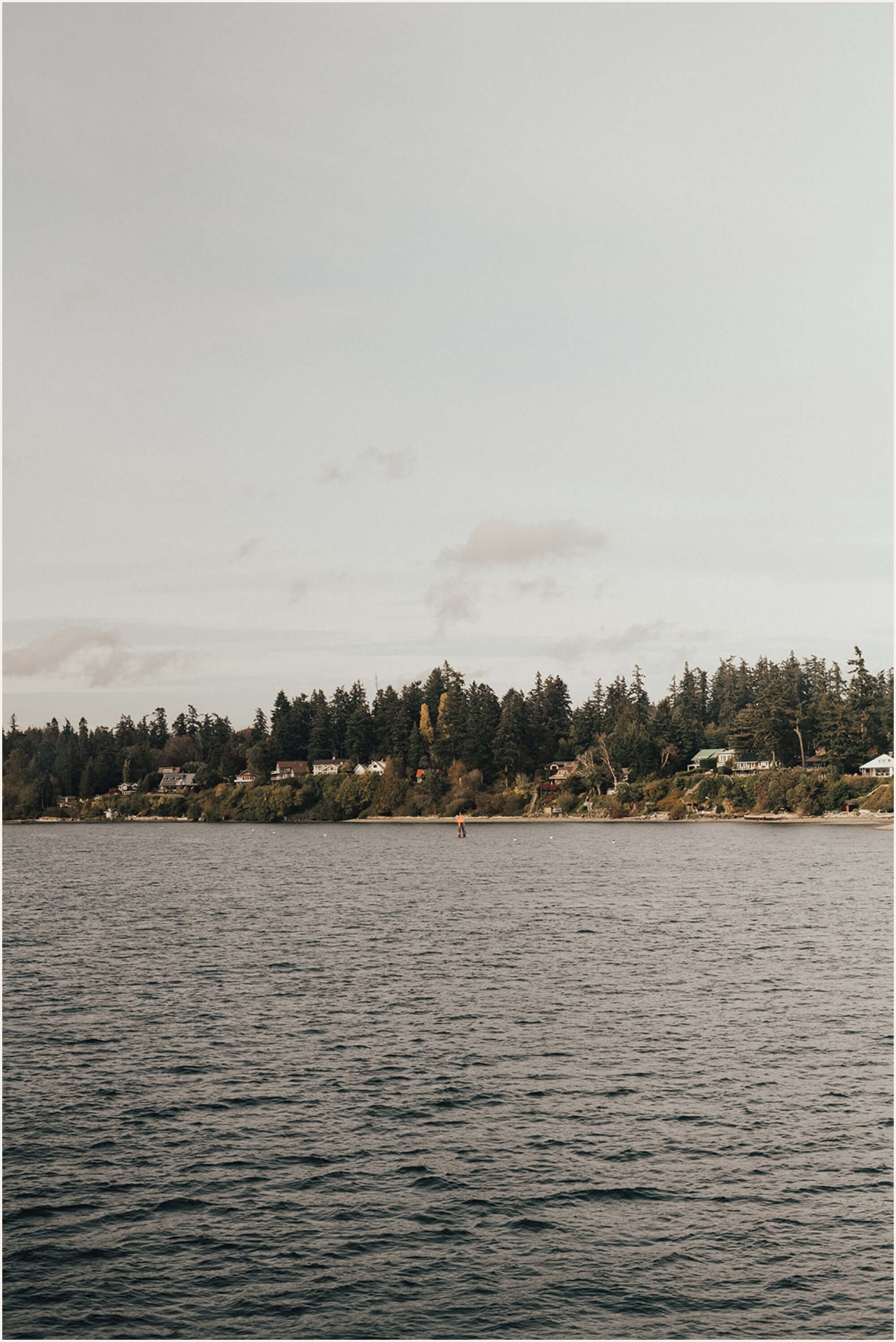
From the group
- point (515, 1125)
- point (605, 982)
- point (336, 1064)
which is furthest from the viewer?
point (605, 982)

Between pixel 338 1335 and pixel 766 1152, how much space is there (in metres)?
17.0

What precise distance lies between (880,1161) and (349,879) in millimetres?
103976

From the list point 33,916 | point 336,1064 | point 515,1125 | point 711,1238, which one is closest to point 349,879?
point 33,916

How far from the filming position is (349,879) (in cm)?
13525

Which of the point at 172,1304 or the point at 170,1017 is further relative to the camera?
the point at 170,1017

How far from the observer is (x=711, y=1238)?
2961 centimetres

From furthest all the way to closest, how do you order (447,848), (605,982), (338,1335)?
(447,848) < (605,982) < (338,1335)

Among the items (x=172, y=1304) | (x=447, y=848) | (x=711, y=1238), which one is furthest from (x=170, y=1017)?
(x=447, y=848)

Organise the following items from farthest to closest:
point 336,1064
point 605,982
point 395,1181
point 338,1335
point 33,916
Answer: point 33,916 → point 605,982 → point 336,1064 → point 395,1181 → point 338,1335

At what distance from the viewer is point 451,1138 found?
37.3 metres

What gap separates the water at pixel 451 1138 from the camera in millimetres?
26672

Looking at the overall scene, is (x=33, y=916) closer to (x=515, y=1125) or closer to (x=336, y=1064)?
(x=336, y=1064)

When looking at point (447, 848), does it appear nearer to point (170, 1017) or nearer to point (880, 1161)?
point (170, 1017)

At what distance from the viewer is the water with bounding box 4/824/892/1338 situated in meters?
26.7
